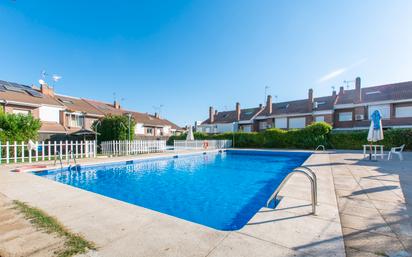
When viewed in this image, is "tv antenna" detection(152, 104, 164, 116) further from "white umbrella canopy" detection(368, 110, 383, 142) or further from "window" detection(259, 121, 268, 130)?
"white umbrella canopy" detection(368, 110, 383, 142)

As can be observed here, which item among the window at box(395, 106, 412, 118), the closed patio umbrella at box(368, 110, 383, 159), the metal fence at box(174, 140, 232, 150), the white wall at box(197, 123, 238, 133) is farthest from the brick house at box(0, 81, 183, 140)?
the window at box(395, 106, 412, 118)

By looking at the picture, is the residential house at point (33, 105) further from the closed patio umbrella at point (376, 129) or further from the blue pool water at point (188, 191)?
the closed patio umbrella at point (376, 129)

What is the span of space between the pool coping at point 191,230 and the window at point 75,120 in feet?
65.2

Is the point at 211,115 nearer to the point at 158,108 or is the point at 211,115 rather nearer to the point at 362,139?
the point at 158,108

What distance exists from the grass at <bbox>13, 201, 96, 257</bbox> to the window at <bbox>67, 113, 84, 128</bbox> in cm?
2050

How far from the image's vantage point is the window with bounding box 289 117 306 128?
27.9m

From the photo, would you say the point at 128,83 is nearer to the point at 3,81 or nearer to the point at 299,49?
the point at 3,81

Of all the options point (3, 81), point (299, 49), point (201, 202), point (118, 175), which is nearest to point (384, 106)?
point (299, 49)

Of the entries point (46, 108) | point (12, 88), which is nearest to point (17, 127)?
point (46, 108)

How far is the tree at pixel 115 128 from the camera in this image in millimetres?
15891

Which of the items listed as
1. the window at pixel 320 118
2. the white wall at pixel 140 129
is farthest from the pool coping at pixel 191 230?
the window at pixel 320 118

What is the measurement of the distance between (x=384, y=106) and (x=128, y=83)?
3174 centimetres

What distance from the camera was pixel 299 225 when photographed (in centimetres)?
293

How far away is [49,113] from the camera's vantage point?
18.9 meters
